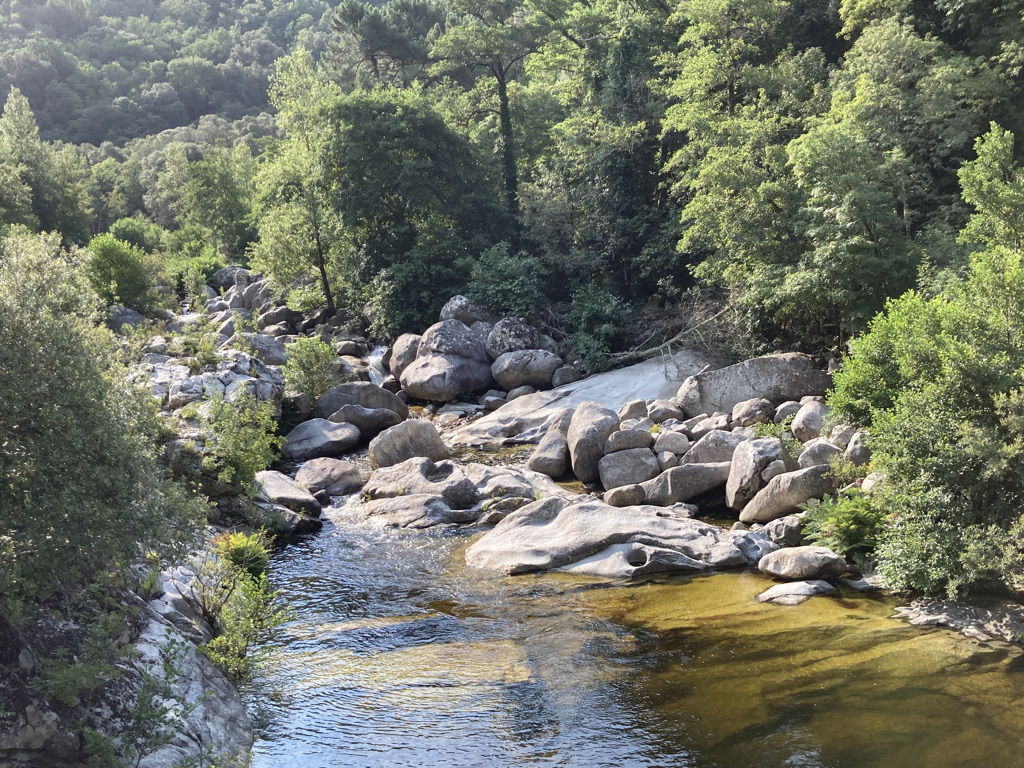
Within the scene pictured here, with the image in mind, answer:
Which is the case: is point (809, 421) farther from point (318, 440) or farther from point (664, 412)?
point (318, 440)

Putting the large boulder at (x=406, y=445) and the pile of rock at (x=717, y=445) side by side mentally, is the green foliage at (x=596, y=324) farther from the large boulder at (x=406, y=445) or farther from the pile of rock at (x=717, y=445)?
the large boulder at (x=406, y=445)

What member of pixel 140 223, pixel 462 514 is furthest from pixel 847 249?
pixel 140 223

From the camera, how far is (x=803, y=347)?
2280 cm

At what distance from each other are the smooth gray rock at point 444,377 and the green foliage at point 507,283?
10.3ft

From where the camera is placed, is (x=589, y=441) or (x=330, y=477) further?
(x=330, y=477)

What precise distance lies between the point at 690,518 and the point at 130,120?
103 metres

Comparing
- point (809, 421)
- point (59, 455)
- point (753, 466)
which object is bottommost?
point (753, 466)

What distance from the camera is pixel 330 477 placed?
19.9 meters

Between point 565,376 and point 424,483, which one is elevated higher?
point 565,376

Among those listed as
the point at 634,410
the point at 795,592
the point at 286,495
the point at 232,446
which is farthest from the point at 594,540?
the point at 634,410

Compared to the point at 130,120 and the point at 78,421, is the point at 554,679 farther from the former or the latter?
the point at 130,120

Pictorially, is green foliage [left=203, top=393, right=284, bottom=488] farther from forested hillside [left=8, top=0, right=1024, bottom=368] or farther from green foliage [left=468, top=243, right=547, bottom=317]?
green foliage [left=468, top=243, right=547, bottom=317]

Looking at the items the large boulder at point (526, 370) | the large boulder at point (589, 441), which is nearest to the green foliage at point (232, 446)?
the large boulder at point (589, 441)

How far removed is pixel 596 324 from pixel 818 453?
14.5 meters
